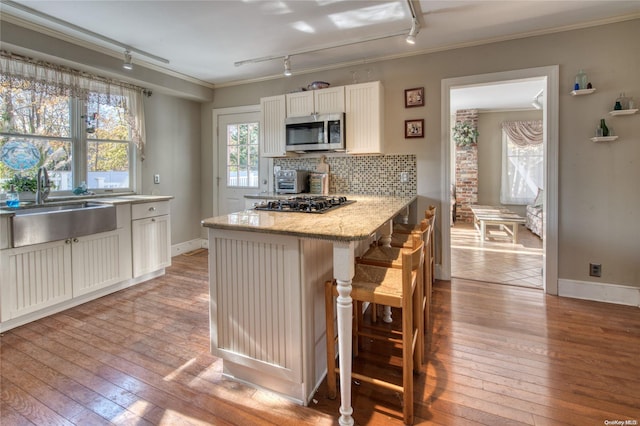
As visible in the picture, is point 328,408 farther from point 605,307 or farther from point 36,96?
point 36,96

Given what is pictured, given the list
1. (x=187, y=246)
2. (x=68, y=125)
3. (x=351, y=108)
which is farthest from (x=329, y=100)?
(x=187, y=246)

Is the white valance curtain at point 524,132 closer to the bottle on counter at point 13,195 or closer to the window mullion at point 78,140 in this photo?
the window mullion at point 78,140

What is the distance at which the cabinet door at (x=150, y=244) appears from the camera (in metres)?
3.43

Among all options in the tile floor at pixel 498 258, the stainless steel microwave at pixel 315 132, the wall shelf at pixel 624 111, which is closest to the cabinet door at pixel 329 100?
the stainless steel microwave at pixel 315 132

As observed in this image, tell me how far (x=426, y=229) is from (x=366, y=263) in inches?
18.3

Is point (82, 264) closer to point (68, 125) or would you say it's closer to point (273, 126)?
point (68, 125)

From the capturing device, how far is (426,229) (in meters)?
2.09

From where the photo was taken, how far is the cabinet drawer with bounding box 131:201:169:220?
3391 millimetres

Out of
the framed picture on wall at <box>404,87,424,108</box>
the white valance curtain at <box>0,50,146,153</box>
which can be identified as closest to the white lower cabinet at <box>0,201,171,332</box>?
the white valance curtain at <box>0,50,146,153</box>

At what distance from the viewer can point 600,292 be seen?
9.70ft

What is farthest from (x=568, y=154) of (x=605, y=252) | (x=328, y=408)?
(x=328, y=408)

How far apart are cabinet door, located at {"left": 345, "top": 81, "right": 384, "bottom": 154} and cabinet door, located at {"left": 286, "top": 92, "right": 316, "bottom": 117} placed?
1.47ft

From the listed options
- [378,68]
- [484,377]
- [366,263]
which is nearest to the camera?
[484,377]

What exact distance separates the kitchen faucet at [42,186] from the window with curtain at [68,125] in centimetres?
17
